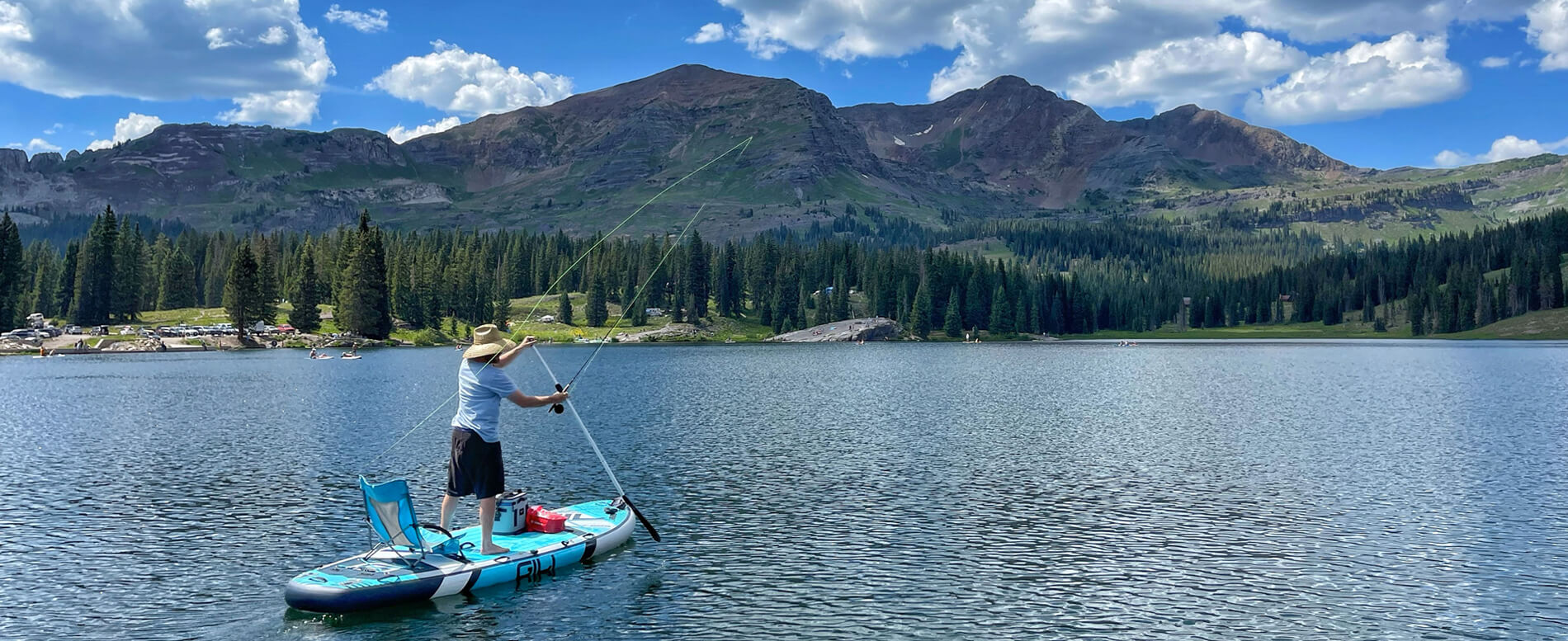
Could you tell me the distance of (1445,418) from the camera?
2522 inches

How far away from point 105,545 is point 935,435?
39401 millimetres

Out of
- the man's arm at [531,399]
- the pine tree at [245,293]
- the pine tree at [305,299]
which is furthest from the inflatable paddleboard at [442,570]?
the pine tree at [305,299]

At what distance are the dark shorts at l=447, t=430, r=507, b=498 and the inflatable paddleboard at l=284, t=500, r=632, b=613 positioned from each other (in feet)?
5.73

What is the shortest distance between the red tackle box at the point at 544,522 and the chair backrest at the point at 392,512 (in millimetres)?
4268

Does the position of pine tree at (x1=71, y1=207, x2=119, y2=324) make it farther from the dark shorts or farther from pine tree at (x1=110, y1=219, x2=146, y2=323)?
the dark shorts

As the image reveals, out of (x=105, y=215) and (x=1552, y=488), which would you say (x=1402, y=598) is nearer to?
(x=1552, y=488)

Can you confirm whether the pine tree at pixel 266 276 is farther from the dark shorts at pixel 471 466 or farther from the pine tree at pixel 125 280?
the dark shorts at pixel 471 466

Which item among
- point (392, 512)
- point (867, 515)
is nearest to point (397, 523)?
point (392, 512)

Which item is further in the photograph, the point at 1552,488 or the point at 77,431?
the point at 77,431


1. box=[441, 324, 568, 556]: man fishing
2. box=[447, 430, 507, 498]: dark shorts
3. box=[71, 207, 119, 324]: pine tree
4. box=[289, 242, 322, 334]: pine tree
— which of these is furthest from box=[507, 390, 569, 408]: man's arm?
box=[71, 207, 119, 324]: pine tree

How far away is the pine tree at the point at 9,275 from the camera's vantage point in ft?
548

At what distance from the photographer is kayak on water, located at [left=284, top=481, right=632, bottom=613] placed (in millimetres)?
22391

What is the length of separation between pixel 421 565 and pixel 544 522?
4.59 metres

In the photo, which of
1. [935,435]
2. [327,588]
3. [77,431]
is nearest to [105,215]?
[77,431]
